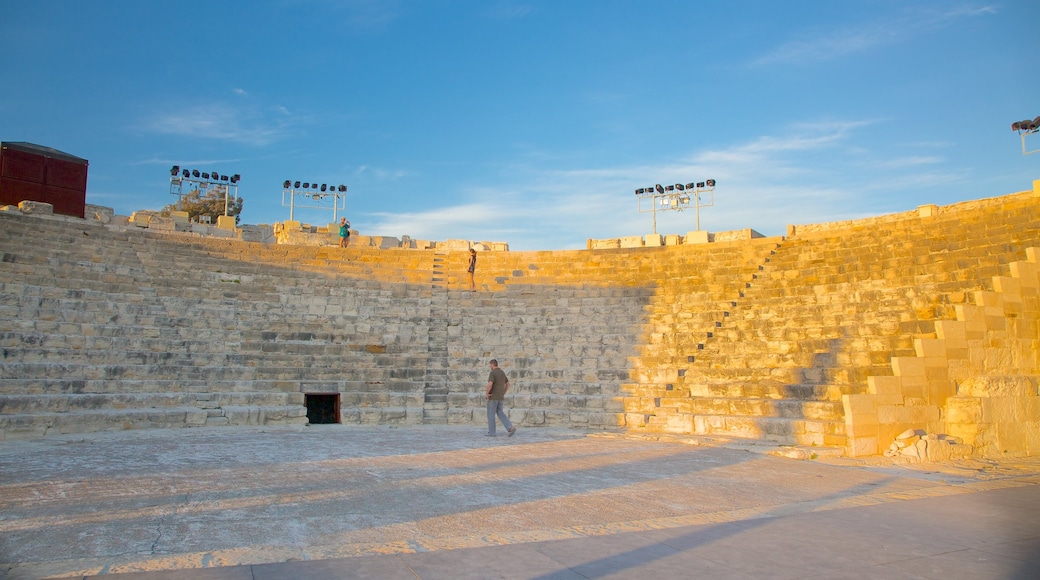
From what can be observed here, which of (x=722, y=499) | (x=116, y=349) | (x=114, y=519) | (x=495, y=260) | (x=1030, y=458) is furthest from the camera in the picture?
(x=495, y=260)

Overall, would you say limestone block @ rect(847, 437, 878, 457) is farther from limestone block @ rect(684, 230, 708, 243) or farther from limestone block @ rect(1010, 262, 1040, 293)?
limestone block @ rect(684, 230, 708, 243)

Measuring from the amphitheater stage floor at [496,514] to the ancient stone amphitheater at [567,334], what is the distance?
1.42 m

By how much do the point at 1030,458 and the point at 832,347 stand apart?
301 cm

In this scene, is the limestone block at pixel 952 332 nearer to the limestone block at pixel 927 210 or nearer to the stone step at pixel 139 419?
the limestone block at pixel 927 210

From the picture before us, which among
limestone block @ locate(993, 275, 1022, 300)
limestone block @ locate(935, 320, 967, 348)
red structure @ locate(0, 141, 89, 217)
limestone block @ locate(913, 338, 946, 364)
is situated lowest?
limestone block @ locate(913, 338, 946, 364)

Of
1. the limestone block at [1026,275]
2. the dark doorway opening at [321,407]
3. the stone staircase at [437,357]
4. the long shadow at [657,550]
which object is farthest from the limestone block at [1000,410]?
the dark doorway opening at [321,407]

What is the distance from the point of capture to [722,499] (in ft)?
A: 20.3

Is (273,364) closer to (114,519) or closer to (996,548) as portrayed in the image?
(114,519)

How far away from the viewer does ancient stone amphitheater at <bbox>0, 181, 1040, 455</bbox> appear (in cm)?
959

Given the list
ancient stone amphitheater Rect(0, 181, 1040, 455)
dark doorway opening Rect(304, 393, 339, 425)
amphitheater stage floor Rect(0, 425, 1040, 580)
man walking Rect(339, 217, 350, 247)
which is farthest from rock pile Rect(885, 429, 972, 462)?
man walking Rect(339, 217, 350, 247)

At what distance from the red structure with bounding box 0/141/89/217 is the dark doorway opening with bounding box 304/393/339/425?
29.9 ft

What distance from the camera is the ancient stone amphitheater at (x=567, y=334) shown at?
31.4 feet

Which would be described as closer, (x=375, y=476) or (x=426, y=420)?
(x=375, y=476)

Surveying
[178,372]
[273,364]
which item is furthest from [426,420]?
[178,372]
